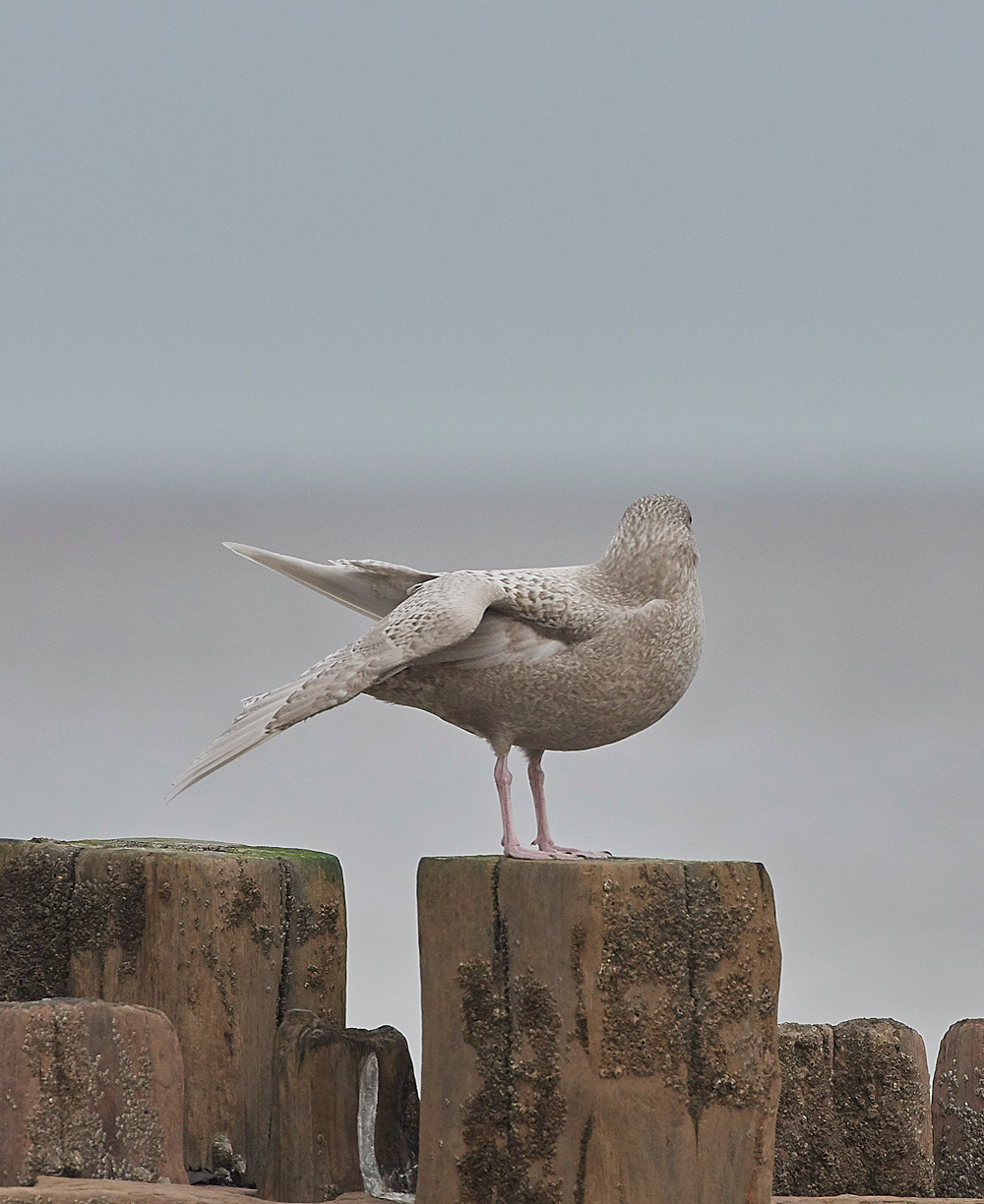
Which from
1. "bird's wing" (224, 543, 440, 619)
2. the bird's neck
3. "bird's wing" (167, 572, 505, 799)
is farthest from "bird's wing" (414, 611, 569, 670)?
"bird's wing" (224, 543, 440, 619)

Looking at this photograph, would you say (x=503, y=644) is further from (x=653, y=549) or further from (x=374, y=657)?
(x=653, y=549)

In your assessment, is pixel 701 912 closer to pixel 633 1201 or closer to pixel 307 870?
pixel 633 1201

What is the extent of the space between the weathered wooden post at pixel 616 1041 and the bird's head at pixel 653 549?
108cm

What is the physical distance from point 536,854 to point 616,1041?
0.59 metres

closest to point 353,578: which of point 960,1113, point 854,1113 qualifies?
point 854,1113

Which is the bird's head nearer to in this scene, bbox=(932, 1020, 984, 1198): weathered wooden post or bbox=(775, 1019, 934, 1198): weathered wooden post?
bbox=(775, 1019, 934, 1198): weathered wooden post

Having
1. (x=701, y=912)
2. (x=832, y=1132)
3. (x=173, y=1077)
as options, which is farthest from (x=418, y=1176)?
(x=832, y=1132)

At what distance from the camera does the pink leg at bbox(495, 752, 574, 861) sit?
13.0ft

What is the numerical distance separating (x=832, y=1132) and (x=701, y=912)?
1125 millimetres

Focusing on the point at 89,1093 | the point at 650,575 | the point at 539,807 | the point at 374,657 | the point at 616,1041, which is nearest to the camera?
the point at 616,1041

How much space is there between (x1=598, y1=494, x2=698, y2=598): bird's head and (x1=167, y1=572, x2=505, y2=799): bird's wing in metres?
0.41

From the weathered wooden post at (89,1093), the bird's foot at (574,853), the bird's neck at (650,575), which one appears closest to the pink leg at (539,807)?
the bird's foot at (574,853)

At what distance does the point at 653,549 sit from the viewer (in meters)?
4.49

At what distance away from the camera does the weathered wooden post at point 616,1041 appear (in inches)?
139
